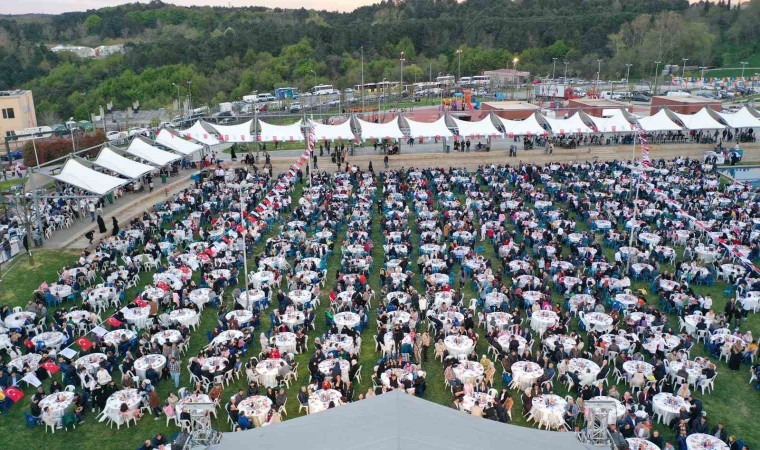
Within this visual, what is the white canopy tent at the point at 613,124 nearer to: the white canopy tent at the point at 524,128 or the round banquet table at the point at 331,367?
the white canopy tent at the point at 524,128

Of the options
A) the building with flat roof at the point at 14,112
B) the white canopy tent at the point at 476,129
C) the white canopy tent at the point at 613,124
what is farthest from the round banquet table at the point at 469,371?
the building with flat roof at the point at 14,112

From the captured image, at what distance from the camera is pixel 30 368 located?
1422 cm

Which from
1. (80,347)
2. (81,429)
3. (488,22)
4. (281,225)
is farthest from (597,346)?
(488,22)

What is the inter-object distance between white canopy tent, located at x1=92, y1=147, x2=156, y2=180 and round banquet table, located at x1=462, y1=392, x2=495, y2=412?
21558 millimetres

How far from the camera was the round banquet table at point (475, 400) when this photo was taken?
12250 millimetres

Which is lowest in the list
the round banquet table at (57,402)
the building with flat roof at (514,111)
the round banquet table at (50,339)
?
the round banquet table at (57,402)

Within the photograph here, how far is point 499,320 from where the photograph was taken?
1598 cm

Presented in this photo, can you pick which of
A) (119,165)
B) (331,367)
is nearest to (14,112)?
(119,165)

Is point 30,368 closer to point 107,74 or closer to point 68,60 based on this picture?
point 107,74

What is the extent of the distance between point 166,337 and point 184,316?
4.27ft

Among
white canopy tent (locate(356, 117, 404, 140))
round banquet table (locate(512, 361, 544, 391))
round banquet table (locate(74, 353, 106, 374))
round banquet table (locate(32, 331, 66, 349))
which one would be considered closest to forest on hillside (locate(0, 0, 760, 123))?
white canopy tent (locate(356, 117, 404, 140))

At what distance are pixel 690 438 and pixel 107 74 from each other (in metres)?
108

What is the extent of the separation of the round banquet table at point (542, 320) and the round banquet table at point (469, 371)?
10.3 feet

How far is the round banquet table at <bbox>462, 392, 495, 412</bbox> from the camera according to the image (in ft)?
40.2
